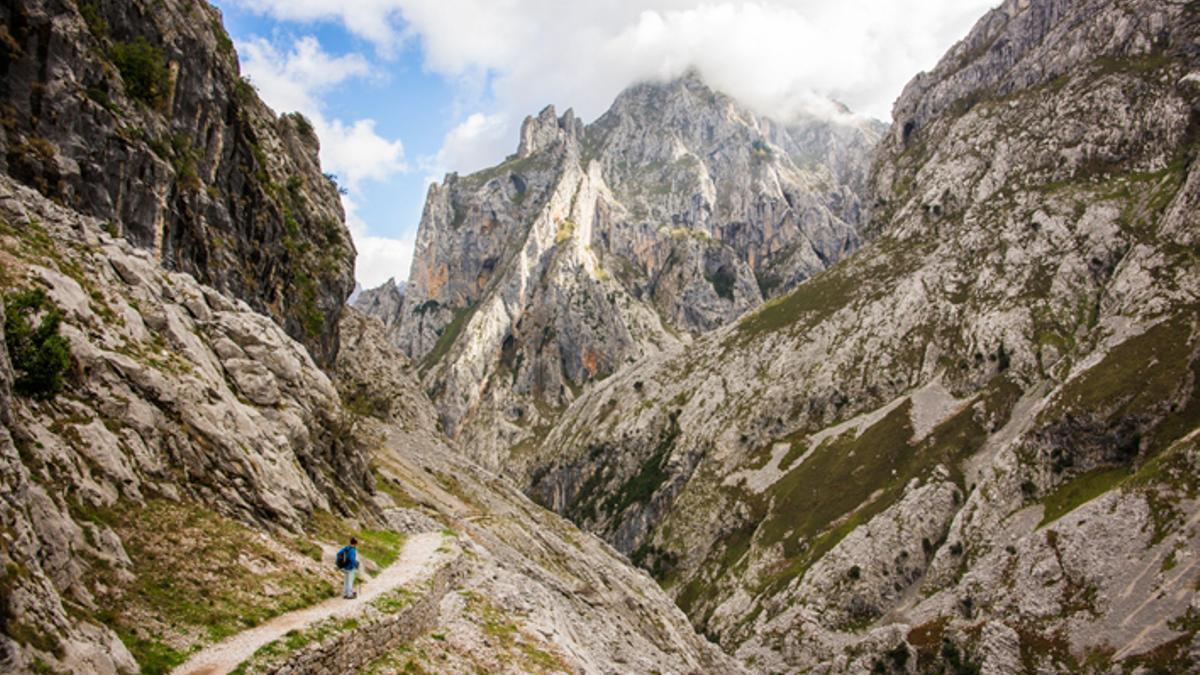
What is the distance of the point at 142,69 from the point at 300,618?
46.6 metres

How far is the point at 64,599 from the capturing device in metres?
15.0

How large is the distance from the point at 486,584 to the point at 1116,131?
226 metres

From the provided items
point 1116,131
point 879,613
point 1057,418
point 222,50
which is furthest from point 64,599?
point 1116,131

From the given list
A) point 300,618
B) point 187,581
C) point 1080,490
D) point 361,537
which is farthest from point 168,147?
point 1080,490

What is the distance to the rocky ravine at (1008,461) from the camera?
97938 millimetres

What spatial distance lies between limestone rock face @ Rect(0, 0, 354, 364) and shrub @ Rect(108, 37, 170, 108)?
100 millimetres

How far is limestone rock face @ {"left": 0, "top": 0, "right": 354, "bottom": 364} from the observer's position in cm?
4009

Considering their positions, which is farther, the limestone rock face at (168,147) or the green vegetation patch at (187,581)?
the limestone rock face at (168,147)

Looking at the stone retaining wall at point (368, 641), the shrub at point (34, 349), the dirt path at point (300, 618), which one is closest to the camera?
the dirt path at point (300, 618)

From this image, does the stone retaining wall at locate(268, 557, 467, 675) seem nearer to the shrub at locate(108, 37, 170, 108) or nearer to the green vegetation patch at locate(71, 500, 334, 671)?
the green vegetation patch at locate(71, 500, 334, 671)

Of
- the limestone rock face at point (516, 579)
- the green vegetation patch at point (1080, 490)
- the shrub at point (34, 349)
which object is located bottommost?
the green vegetation patch at point (1080, 490)

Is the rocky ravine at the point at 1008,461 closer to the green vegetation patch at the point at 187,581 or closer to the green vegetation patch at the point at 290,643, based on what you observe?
the green vegetation patch at the point at 290,643

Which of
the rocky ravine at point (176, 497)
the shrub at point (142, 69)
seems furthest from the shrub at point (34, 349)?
the shrub at point (142, 69)

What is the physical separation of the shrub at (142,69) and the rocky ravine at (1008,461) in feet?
366
